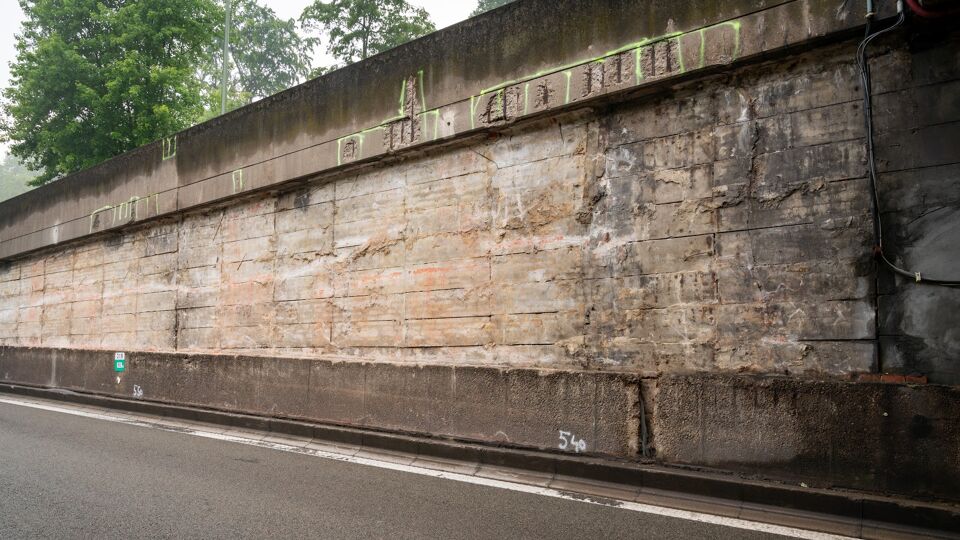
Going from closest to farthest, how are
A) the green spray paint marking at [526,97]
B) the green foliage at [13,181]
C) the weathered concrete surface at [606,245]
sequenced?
the weathered concrete surface at [606,245] < the green spray paint marking at [526,97] < the green foliage at [13,181]

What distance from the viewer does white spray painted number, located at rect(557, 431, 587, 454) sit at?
5539 millimetres

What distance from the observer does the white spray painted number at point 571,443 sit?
554 cm

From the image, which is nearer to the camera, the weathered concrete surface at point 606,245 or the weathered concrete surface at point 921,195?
the weathered concrete surface at point 921,195

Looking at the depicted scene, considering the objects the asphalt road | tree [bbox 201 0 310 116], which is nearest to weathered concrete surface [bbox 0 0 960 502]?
the asphalt road

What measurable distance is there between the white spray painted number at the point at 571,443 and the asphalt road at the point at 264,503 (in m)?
0.79

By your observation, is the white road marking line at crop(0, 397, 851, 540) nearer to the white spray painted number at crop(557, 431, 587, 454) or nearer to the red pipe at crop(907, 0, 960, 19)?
the white spray painted number at crop(557, 431, 587, 454)

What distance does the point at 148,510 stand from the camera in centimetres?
454

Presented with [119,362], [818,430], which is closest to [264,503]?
[818,430]

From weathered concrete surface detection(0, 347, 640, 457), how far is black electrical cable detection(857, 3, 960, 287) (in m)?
2.20

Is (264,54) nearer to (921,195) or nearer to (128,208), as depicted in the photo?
(128,208)

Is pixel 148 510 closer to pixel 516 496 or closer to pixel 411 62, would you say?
pixel 516 496

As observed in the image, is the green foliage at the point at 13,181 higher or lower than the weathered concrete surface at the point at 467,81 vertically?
higher

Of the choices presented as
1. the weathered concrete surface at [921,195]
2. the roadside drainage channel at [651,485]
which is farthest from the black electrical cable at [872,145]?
the roadside drainage channel at [651,485]

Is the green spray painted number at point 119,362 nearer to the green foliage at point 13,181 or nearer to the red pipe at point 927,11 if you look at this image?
the red pipe at point 927,11
